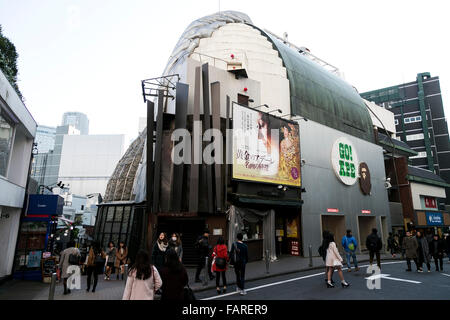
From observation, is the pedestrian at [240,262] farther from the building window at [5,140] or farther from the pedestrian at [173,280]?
the building window at [5,140]

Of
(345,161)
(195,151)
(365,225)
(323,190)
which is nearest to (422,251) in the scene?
(323,190)

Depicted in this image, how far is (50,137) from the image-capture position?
15088 centimetres

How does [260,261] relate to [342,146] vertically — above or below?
below

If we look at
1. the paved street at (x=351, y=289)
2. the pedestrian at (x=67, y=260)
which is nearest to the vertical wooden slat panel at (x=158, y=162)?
the pedestrian at (x=67, y=260)

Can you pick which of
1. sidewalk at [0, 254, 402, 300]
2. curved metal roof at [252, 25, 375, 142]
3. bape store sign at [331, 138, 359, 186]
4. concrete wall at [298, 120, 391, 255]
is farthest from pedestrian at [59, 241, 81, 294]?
bape store sign at [331, 138, 359, 186]

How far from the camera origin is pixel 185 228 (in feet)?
52.2

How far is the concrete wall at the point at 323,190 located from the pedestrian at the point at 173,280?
15.6 m

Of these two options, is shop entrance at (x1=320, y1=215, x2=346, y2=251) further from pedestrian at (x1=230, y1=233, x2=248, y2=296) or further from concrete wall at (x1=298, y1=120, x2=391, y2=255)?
pedestrian at (x1=230, y1=233, x2=248, y2=296)

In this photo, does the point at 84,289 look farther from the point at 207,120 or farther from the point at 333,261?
the point at 207,120

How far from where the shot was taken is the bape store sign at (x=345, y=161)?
74.5 ft

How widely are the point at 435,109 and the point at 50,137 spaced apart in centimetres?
17105

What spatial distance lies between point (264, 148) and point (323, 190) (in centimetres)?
731

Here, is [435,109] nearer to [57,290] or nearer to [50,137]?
[57,290]
